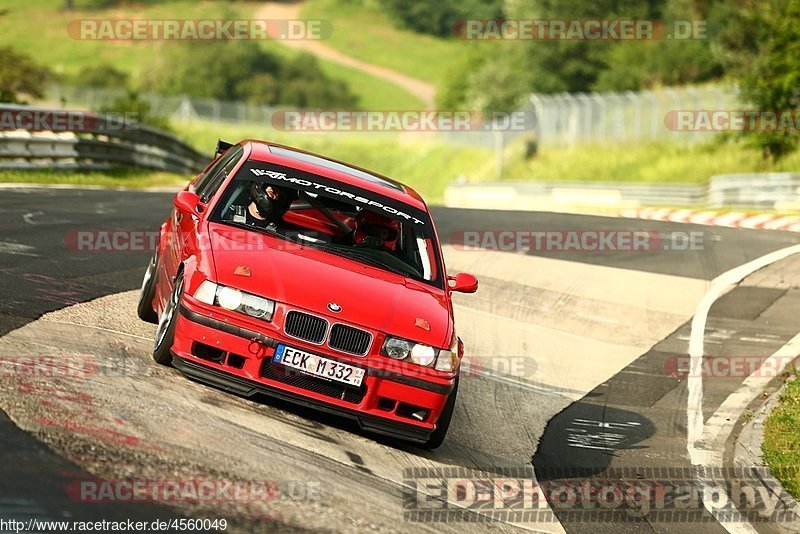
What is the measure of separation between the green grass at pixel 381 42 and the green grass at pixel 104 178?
292 ft

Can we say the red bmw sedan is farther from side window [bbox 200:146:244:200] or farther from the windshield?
side window [bbox 200:146:244:200]

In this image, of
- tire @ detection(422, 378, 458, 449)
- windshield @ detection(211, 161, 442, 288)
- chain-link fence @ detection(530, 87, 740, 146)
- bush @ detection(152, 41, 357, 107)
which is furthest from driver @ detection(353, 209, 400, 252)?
bush @ detection(152, 41, 357, 107)

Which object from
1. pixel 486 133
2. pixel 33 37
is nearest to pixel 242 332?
pixel 486 133

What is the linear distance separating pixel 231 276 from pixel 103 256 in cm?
553

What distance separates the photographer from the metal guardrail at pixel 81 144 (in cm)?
2095

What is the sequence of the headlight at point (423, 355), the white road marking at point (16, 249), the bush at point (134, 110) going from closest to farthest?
the headlight at point (423, 355)
the white road marking at point (16, 249)
the bush at point (134, 110)

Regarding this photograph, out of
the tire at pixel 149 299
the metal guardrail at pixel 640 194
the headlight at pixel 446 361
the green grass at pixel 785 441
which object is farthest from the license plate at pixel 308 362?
the metal guardrail at pixel 640 194

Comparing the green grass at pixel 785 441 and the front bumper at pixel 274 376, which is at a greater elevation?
the front bumper at pixel 274 376

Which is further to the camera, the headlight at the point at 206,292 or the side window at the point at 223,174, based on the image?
the side window at the point at 223,174

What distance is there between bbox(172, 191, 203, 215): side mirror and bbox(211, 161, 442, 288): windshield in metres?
0.14

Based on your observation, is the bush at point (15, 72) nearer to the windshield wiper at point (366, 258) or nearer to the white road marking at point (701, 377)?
the white road marking at point (701, 377)

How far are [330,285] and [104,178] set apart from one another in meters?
18.5

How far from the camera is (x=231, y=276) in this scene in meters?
7.04

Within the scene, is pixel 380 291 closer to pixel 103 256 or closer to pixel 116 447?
pixel 116 447
